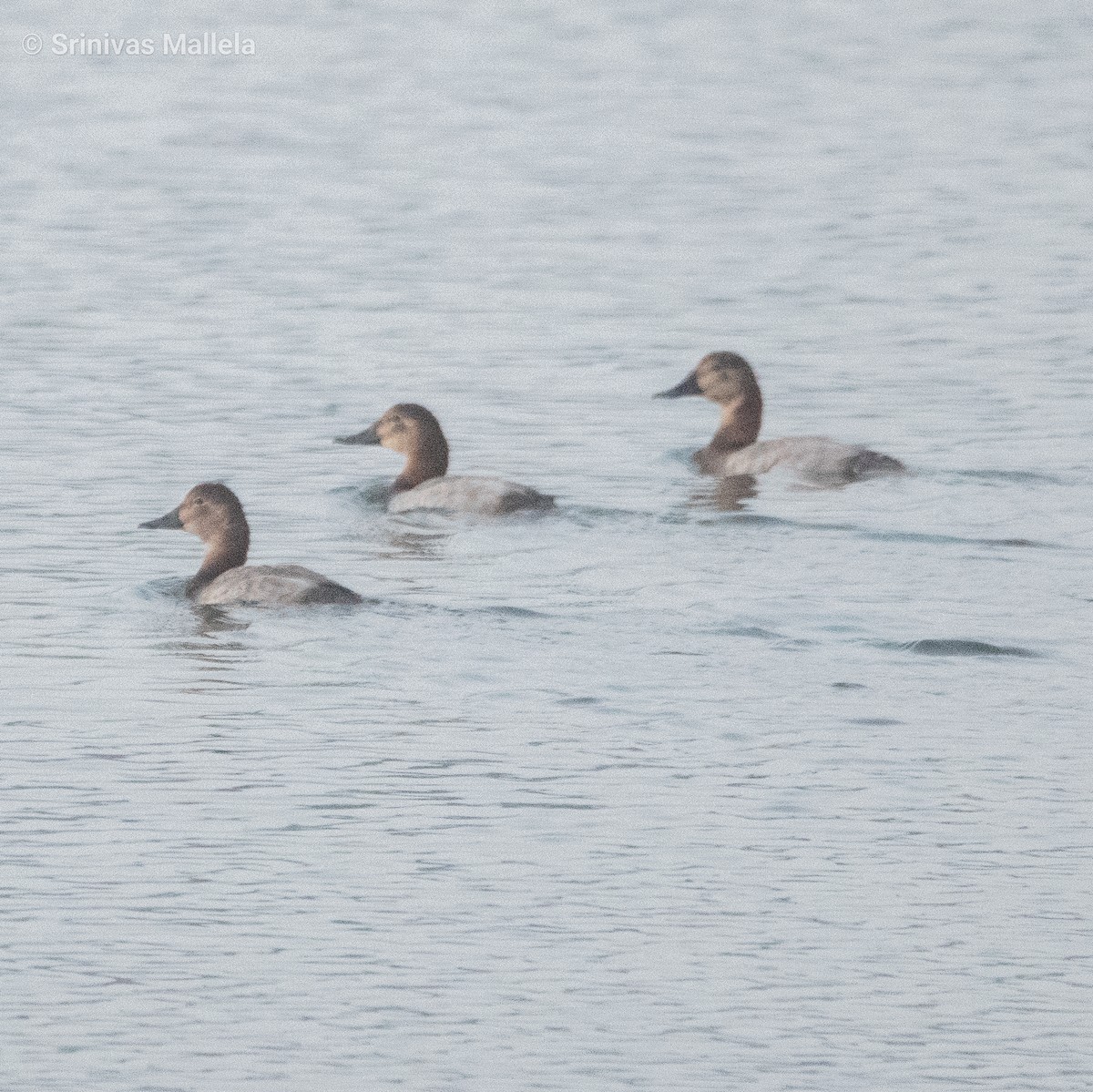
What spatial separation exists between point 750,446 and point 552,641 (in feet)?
18.1

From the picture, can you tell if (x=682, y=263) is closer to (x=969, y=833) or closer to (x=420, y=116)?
(x=420, y=116)

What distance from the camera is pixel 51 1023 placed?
8.64 m

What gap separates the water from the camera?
8867mm

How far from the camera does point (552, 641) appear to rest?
1352cm

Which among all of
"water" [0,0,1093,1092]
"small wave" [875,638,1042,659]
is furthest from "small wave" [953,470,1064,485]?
"small wave" [875,638,1042,659]

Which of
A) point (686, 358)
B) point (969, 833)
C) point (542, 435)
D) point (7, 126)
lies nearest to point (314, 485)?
point (542, 435)

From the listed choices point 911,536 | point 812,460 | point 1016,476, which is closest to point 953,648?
point 911,536

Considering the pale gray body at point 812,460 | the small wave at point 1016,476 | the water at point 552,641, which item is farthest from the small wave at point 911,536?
the small wave at point 1016,476

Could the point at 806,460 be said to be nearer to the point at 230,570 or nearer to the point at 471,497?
the point at 471,497

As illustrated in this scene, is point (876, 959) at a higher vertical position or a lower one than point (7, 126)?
lower

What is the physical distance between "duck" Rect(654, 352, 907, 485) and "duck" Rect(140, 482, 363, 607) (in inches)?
156

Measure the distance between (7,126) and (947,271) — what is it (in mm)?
14149

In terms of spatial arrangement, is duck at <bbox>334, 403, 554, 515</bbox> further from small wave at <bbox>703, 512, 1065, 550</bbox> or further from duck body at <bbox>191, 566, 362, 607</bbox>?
duck body at <bbox>191, 566, 362, 607</bbox>

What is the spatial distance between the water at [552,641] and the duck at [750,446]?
284 millimetres
